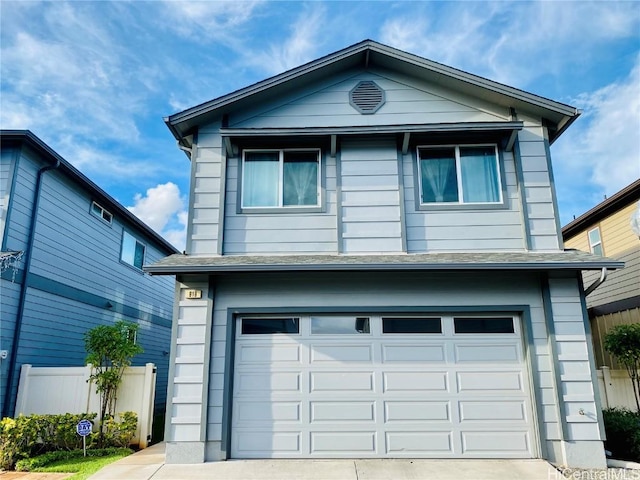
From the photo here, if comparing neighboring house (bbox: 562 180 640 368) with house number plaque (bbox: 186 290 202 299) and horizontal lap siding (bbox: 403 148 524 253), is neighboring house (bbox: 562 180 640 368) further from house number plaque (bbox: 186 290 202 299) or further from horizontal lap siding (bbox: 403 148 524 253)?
house number plaque (bbox: 186 290 202 299)

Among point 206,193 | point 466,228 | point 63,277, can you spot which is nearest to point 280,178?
point 206,193

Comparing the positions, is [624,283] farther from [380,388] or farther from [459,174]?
[380,388]

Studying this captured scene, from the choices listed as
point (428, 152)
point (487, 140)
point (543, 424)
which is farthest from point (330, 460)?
point (487, 140)

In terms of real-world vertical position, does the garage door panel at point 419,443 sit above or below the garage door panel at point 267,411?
below

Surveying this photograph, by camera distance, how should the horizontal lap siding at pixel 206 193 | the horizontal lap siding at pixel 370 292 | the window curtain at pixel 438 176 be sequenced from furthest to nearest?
the window curtain at pixel 438 176
the horizontal lap siding at pixel 206 193
the horizontal lap siding at pixel 370 292

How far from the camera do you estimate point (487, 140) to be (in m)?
7.54

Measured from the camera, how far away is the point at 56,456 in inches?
267

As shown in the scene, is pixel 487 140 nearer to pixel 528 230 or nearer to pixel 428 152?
pixel 428 152

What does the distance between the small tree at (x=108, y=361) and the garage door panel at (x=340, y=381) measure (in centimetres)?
377

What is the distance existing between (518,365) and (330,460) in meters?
3.19

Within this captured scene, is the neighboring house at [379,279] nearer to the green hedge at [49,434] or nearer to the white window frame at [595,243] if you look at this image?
the green hedge at [49,434]

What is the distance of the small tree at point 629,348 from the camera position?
820 centimetres

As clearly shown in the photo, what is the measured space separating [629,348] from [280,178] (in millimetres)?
7295

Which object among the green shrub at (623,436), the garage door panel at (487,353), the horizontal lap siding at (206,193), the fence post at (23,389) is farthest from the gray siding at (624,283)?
the fence post at (23,389)
